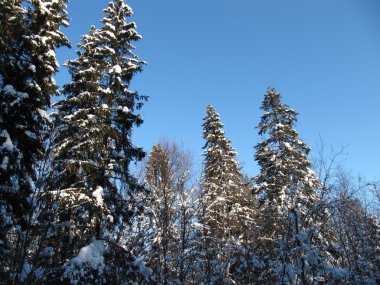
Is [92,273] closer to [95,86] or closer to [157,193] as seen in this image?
[157,193]

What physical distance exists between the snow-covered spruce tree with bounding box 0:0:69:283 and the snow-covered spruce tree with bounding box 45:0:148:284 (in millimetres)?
1042

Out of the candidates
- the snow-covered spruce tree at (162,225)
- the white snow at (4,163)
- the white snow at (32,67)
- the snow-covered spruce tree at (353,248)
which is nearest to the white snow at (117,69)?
the white snow at (32,67)

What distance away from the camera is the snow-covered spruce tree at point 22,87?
10.6 m

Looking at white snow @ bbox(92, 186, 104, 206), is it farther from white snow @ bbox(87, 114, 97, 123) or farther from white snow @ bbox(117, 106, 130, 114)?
white snow @ bbox(117, 106, 130, 114)

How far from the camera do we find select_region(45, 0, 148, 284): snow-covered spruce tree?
10.8 metres

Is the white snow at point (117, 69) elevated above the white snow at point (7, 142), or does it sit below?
above

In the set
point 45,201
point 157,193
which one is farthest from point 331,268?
point 157,193

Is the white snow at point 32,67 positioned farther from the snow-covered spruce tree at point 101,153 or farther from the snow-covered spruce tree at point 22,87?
the snow-covered spruce tree at point 101,153

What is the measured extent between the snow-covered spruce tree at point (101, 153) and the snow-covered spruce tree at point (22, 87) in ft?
3.42

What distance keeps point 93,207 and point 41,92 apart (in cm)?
520

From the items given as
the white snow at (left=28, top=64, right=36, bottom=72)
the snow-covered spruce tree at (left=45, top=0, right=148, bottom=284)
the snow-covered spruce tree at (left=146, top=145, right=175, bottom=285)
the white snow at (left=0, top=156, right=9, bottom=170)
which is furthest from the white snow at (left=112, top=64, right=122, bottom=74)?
the white snow at (left=0, top=156, right=9, bottom=170)

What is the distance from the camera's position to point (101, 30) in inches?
601

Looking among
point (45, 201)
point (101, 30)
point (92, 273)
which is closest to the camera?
point (45, 201)

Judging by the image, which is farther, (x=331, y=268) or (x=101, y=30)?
(x=101, y=30)
